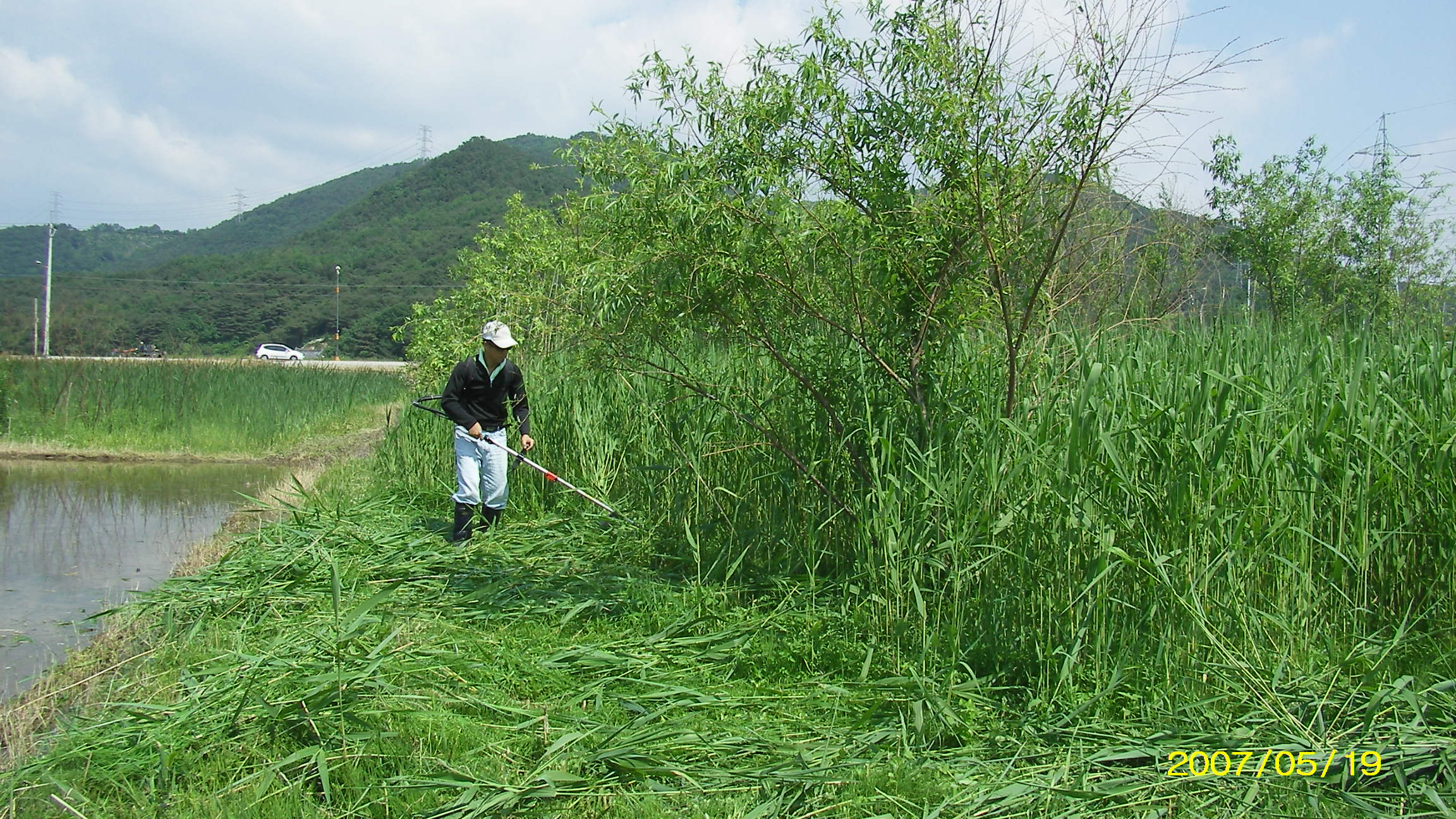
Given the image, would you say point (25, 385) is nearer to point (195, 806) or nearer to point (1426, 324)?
point (195, 806)

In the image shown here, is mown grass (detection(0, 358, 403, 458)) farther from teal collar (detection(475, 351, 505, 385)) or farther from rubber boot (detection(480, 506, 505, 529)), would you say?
teal collar (detection(475, 351, 505, 385))

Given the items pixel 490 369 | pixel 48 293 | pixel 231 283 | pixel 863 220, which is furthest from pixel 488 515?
pixel 231 283

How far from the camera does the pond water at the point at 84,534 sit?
5816 millimetres

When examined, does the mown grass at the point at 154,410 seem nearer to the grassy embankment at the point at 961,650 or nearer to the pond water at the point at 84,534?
the pond water at the point at 84,534

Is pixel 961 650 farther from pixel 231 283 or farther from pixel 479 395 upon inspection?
pixel 231 283

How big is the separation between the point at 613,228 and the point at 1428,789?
384 centimetres

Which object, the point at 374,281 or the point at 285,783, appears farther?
the point at 374,281

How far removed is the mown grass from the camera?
49.4 ft

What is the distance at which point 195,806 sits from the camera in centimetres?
307

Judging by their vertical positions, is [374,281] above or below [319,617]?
above

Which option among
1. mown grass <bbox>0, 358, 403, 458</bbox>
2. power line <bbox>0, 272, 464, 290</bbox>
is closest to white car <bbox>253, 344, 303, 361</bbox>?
power line <bbox>0, 272, 464, 290</bbox>

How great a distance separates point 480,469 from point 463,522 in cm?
41

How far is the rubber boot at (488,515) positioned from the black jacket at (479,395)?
1.96 ft

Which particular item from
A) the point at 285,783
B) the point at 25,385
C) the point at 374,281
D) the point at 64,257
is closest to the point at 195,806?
the point at 285,783
